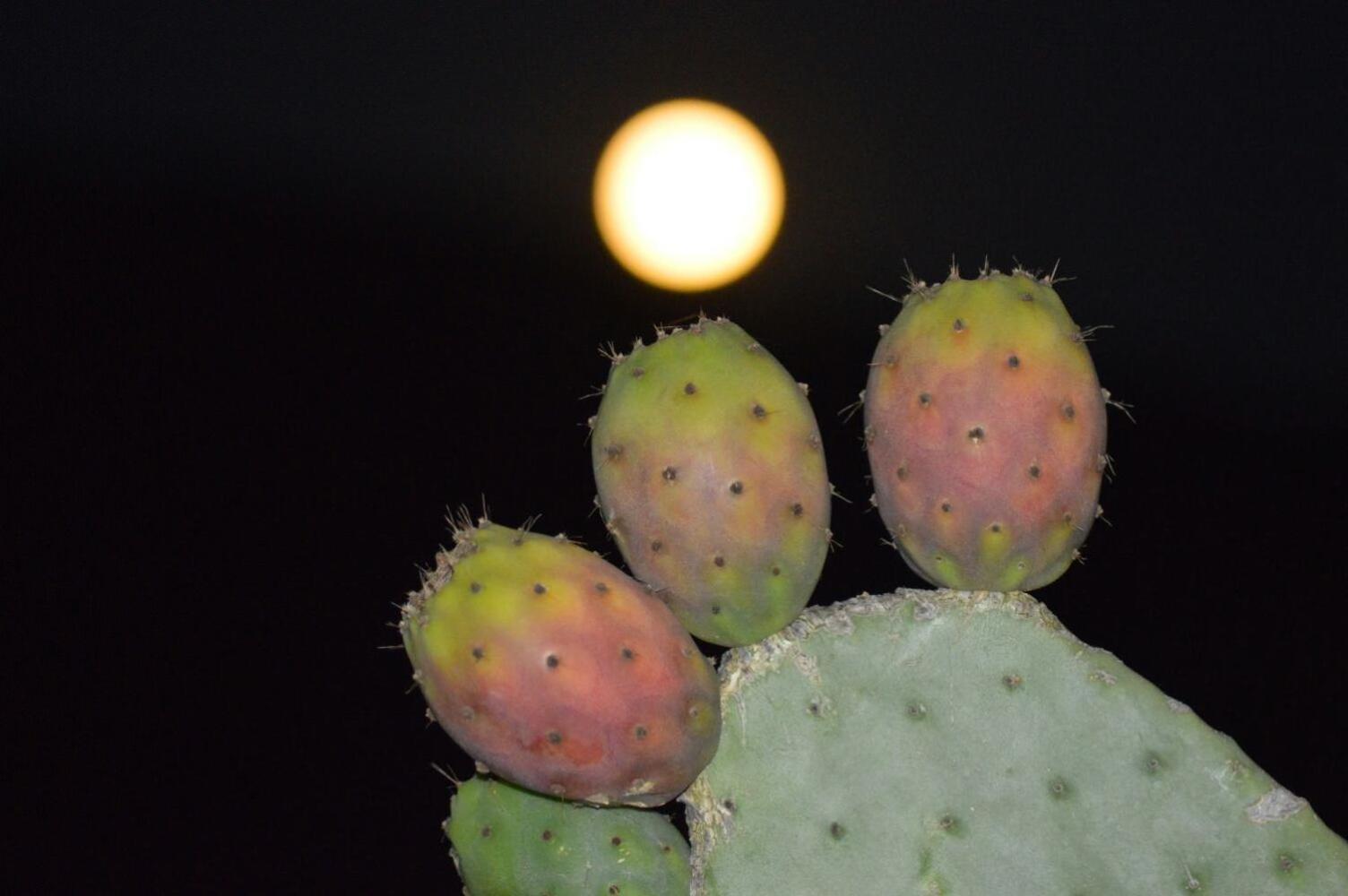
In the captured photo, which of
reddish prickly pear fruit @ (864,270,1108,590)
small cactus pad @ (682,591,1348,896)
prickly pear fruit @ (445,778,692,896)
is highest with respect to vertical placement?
reddish prickly pear fruit @ (864,270,1108,590)

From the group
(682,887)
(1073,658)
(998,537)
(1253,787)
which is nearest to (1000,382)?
(998,537)

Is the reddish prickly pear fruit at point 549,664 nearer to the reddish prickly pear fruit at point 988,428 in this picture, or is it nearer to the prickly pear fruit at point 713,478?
the prickly pear fruit at point 713,478

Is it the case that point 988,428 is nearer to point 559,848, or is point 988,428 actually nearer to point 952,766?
point 952,766

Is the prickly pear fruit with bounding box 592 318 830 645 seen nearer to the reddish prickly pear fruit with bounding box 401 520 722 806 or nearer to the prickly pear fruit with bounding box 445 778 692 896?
the reddish prickly pear fruit with bounding box 401 520 722 806

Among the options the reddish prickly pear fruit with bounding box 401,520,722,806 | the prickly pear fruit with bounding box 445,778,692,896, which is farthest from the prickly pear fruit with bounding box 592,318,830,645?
the prickly pear fruit with bounding box 445,778,692,896

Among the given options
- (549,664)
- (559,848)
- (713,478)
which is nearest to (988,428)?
(713,478)

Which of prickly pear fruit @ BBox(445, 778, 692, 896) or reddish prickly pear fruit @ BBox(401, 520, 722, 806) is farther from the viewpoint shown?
prickly pear fruit @ BBox(445, 778, 692, 896)
